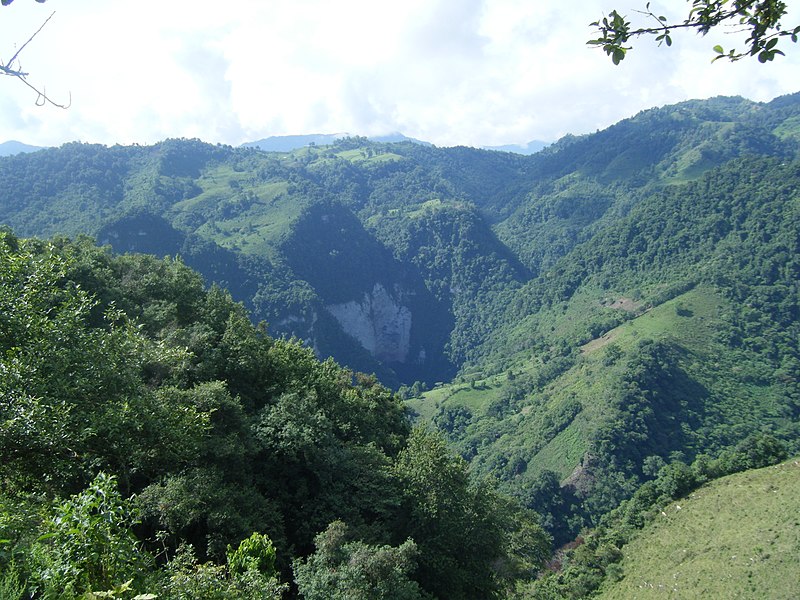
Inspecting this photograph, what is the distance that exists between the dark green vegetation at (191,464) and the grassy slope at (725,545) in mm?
11809

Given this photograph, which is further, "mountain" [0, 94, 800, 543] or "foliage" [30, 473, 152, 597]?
"mountain" [0, 94, 800, 543]

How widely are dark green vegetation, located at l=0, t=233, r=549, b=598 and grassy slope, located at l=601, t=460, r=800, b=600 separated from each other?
Result: 11809 millimetres

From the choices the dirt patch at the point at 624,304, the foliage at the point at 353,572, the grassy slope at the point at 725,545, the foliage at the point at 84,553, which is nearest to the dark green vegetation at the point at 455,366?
the foliage at the point at 353,572

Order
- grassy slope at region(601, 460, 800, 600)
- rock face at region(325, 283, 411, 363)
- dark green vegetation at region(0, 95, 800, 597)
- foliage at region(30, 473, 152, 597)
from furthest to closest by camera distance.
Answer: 1. rock face at region(325, 283, 411, 363)
2. grassy slope at region(601, 460, 800, 600)
3. dark green vegetation at region(0, 95, 800, 597)
4. foliage at region(30, 473, 152, 597)

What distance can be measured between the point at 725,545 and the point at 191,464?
39514 mm

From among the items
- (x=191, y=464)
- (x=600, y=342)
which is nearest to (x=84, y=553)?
(x=191, y=464)

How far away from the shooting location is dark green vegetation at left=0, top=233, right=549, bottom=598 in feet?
20.9

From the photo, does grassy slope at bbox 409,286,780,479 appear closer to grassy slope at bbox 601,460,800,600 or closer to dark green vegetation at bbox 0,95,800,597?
dark green vegetation at bbox 0,95,800,597

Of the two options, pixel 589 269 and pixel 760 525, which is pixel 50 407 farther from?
pixel 589 269

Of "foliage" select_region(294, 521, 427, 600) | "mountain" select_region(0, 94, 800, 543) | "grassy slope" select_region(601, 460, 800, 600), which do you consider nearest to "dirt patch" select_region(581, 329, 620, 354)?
"mountain" select_region(0, 94, 800, 543)

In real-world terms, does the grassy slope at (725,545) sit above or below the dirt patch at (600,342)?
below

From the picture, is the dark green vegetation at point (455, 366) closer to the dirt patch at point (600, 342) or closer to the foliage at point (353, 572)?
the foliage at point (353, 572)

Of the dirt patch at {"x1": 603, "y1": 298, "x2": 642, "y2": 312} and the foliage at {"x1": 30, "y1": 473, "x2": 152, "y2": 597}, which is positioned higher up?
the foliage at {"x1": 30, "y1": 473, "x2": 152, "y2": 597}

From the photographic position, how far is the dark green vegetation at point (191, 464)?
251 inches
